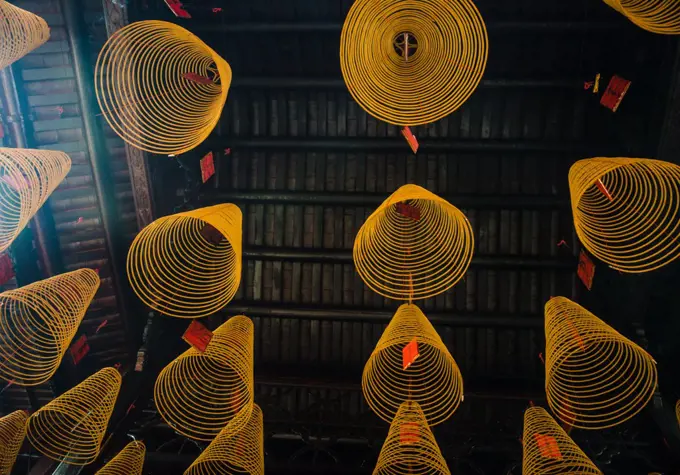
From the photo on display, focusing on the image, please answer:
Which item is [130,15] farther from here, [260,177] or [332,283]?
[332,283]

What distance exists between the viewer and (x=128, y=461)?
4820 millimetres

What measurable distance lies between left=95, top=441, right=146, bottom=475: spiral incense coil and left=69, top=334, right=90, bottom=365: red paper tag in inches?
45.2

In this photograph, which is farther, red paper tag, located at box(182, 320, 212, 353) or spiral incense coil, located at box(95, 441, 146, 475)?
spiral incense coil, located at box(95, 441, 146, 475)

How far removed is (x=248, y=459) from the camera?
14.7 ft

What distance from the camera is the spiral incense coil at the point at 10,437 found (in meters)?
4.37

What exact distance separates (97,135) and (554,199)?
5174 mm

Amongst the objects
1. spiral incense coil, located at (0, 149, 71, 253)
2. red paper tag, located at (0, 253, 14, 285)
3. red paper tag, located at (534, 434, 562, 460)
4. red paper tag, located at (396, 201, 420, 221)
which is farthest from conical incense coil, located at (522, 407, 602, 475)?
red paper tag, located at (0, 253, 14, 285)

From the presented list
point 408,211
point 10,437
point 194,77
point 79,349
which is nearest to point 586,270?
point 408,211

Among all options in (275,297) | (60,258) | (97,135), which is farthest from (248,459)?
(97,135)

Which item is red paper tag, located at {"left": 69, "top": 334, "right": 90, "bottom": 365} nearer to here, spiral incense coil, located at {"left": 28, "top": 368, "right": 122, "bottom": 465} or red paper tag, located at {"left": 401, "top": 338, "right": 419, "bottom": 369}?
spiral incense coil, located at {"left": 28, "top": 368, "right": 122, "bottom": 465}

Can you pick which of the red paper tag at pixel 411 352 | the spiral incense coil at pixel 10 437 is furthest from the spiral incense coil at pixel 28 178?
the red paper tag at pixel 411 352

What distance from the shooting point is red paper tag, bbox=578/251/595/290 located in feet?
16.2

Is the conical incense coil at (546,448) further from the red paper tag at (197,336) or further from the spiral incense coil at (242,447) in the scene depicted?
→ the red paper tag at (197,336)

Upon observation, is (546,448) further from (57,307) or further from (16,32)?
(16,32)
